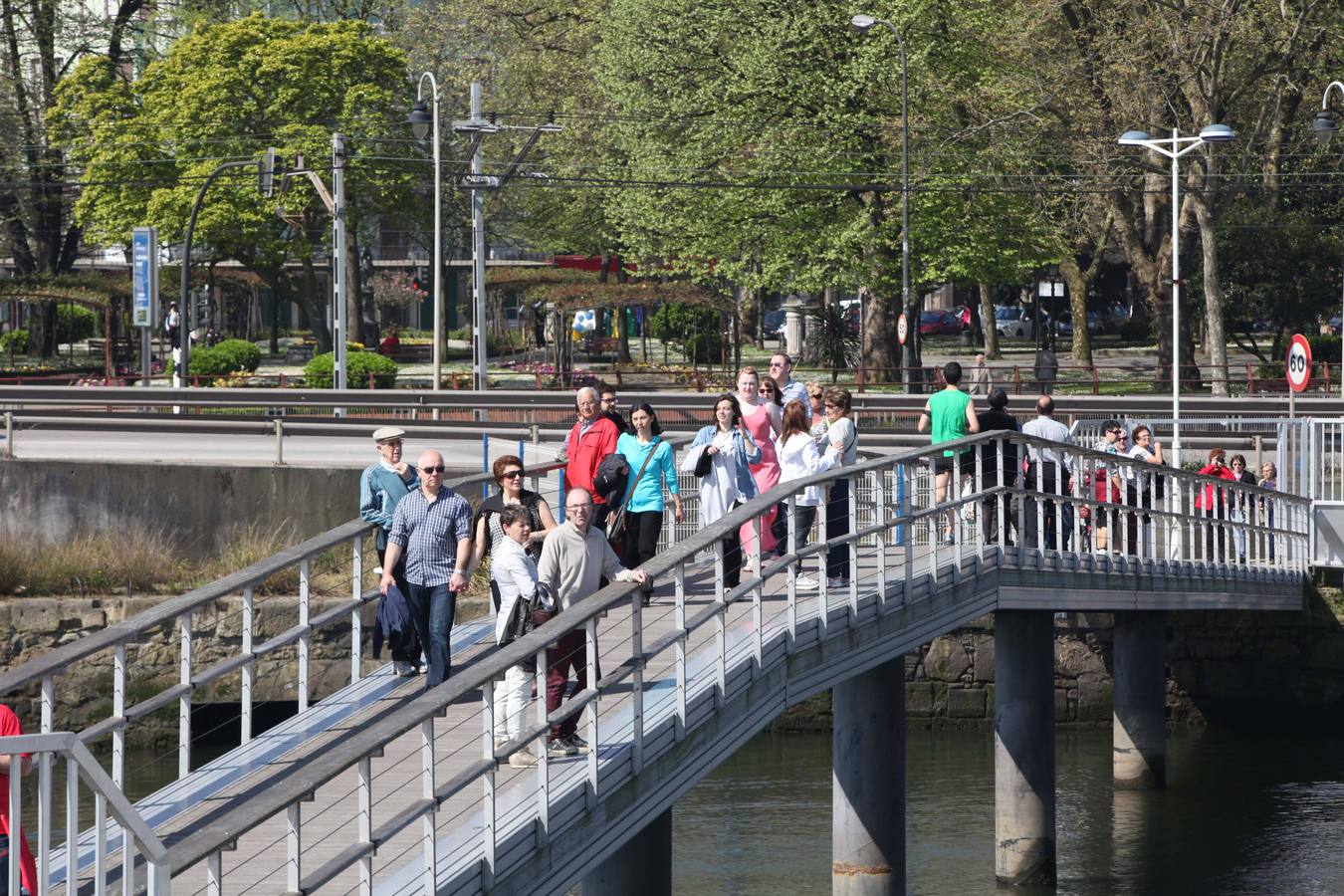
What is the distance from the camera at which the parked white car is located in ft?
269

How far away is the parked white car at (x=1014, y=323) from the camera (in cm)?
8206

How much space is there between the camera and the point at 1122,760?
882 inches

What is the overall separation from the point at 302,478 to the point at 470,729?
16.6 m

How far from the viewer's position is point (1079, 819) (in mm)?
21188

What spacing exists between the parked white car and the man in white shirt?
62.3 meters

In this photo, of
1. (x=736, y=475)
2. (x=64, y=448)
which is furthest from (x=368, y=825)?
(x=64, y=448)

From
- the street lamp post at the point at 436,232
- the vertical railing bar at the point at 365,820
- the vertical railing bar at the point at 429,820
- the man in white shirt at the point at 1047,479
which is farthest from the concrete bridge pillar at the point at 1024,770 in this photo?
the street lamp post at the point at 436,232

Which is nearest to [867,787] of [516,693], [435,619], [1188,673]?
[435,619]

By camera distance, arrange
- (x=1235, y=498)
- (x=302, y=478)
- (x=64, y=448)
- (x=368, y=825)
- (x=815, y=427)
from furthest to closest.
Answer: (x=64, y=448)
(x=302, y=478)
(x=1235, y=498)
(x=815, y=427)
(x=368, y=825)

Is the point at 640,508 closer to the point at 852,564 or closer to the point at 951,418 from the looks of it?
the point at 852,564

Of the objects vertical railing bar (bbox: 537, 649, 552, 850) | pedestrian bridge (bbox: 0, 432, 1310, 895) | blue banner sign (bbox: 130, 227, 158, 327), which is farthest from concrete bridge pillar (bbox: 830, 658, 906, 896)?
blue banner sign (bbox: 130, 227, 158, 327)

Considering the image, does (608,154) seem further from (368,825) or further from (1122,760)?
(368,825)

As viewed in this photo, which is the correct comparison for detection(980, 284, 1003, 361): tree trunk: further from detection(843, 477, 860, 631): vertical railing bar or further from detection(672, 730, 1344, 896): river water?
detection(843, 477, 860, 631): vertical railing bar

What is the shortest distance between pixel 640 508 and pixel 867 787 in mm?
3900
